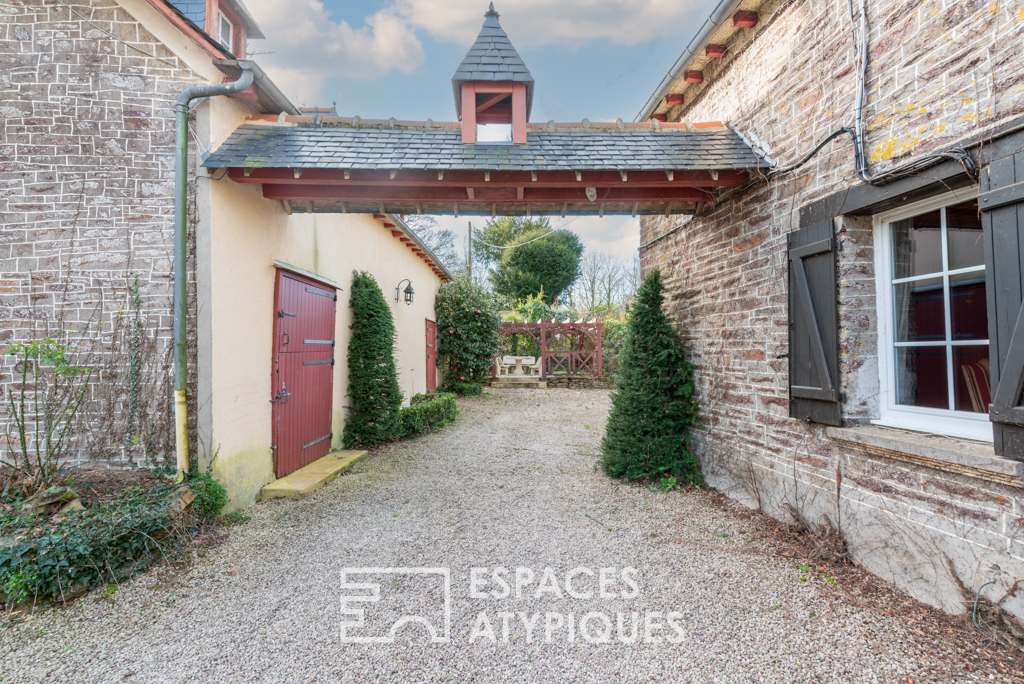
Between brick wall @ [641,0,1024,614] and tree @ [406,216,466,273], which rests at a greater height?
tree @ [406,216,466,273]

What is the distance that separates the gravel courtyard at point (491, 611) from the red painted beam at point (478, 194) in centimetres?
299

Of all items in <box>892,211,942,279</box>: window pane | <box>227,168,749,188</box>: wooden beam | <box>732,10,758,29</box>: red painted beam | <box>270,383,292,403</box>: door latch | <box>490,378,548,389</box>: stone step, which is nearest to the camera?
<box>892,211,942,279</box>: window pane

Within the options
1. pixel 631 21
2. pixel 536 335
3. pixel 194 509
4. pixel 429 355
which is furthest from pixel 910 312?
pixel 536 335

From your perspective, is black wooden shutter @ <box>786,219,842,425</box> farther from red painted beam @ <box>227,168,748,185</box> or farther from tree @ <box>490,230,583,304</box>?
tree @ <box>490,230,583,304</box>

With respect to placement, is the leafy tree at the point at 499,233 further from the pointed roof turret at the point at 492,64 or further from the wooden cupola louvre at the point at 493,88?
the wooden cupola louvre at the point at 493,88

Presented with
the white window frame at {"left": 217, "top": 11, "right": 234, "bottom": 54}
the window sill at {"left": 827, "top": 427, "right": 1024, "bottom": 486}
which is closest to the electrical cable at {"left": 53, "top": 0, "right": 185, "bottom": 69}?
the white window frame at {"left": 217, "top": 11, "right": 234, "bottom": 54}

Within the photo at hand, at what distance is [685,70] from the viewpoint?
16.4ft

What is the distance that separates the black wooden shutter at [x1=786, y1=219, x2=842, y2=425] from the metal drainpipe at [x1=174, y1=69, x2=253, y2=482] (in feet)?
15.6

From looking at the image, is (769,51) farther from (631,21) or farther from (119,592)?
(119,592)

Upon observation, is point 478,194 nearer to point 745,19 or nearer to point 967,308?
point 745,19

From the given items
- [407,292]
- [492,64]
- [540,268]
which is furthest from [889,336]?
[540,268]

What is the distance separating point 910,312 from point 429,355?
10.1 metres

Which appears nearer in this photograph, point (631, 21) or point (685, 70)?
point (685, 70)

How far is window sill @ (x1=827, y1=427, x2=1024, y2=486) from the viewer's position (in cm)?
220
